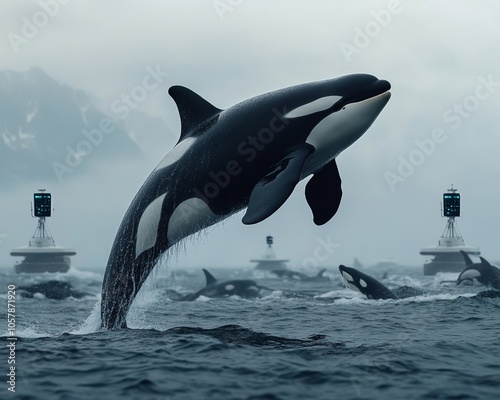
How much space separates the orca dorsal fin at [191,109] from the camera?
33.1 feet

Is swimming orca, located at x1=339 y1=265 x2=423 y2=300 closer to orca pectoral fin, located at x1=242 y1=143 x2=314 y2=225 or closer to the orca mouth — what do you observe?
the orca mouth

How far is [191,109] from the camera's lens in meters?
10.2

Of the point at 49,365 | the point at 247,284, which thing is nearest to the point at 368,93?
the point at 49,365

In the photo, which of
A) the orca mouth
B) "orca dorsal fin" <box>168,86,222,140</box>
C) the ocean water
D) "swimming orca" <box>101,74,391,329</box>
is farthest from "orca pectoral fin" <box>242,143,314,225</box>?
the ocean water

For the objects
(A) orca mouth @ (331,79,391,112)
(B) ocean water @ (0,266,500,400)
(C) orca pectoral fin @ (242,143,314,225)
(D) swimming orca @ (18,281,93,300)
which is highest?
(A) orca mouth @ (331,79,391,112)

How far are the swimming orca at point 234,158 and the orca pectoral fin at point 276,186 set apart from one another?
15mm

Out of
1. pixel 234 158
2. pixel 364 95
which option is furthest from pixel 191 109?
pixel 364 95

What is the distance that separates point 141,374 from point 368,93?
Result: 482 cm

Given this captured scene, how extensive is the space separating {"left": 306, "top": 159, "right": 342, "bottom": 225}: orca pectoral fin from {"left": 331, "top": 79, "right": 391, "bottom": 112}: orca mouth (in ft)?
4.09

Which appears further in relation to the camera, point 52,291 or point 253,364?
point 52,291

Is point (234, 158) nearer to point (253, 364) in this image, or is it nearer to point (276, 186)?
point (276, 186)

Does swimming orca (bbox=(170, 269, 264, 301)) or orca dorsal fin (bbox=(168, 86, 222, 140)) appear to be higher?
orca dorsal fin (bbox=(168, 86, 222, 140))

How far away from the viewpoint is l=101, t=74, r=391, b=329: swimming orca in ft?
30.1

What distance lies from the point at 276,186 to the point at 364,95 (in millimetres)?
1998
